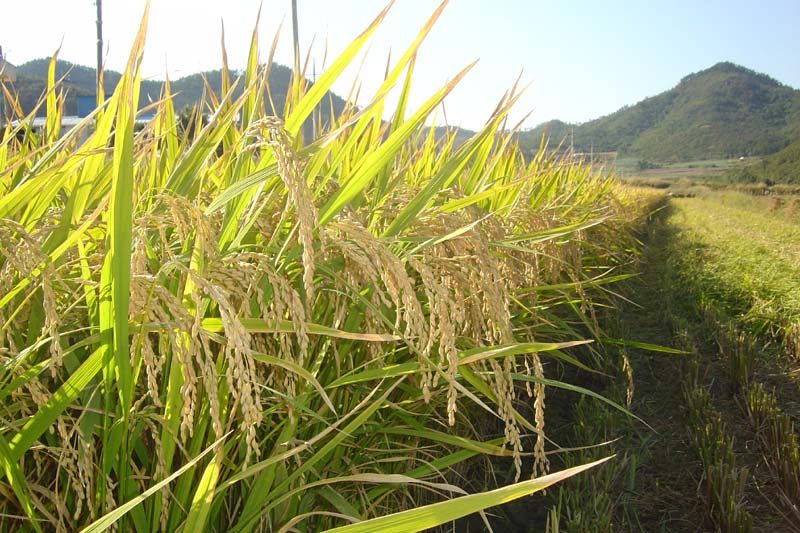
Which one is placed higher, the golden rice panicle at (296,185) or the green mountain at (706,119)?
the green mountain at (706,119)

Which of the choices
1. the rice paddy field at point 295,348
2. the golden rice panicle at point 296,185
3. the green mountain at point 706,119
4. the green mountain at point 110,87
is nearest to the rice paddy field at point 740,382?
the rice paddy field at point 295,348

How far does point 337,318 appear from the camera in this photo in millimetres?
1352

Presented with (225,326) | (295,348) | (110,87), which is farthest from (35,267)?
(110,87)

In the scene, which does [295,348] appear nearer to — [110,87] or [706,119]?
[110,87]

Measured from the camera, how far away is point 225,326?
65 centimetres

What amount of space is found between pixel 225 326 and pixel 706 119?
248ft

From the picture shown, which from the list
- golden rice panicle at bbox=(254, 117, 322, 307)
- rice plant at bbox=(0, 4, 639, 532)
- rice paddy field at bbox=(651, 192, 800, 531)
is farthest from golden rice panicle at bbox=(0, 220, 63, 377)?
rice paddy field at bbox=(651, 192, 800, 531)

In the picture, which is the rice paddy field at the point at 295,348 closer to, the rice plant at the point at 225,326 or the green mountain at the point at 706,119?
the rice plant at the point at 225,326

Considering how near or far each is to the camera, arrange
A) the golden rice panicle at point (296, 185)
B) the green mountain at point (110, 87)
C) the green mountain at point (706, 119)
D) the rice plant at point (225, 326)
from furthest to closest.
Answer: the green mountain at point (706, 119) → the green mountain at point (110, 87) → the rice plant at point (225, 326) → the golden rice panicle at point (296, 185)

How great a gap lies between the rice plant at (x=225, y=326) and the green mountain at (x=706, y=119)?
57.9m

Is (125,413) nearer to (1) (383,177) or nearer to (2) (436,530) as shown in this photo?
(1) (383,177)

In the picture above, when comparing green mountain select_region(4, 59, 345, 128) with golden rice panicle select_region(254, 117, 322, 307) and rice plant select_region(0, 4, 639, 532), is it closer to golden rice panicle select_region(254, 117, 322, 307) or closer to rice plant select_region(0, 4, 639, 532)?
rice plant select_region(0, 4, 639, 532)

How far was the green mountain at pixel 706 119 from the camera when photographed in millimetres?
58031

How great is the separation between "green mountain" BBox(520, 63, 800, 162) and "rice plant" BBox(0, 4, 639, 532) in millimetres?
57881
